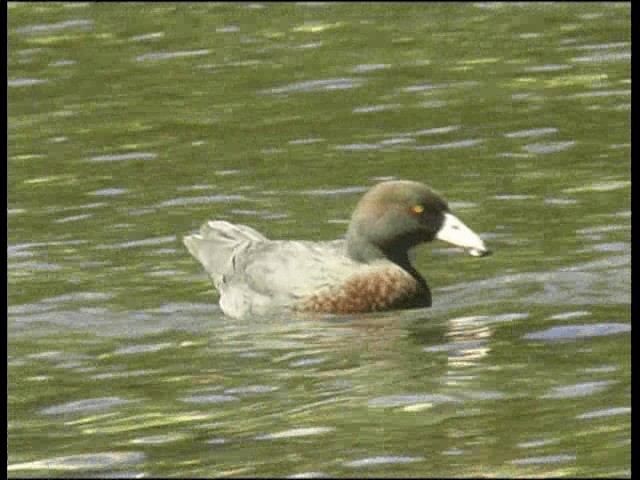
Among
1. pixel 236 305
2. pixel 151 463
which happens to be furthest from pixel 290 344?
pixel 151 463

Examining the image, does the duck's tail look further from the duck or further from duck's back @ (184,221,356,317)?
the duck

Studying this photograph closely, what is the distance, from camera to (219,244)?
16.0 meters

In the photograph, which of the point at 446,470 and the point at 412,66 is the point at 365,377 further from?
the point at 412,66

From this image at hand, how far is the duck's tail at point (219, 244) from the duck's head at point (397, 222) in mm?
793

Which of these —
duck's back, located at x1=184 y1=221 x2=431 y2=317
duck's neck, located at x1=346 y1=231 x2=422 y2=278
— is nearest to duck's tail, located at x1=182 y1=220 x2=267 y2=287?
duck's back, located at x1=184 y1=221 x2=431 y2=317

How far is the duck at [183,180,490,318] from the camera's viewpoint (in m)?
14.9

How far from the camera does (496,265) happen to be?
→ 15828 mm

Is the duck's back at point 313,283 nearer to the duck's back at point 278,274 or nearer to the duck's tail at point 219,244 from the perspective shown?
the duck's back at point 278,274

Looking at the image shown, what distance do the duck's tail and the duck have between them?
31cm

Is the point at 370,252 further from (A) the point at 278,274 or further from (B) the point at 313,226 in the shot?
(B) the point at 313,226

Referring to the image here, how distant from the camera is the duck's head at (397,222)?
1498 cm

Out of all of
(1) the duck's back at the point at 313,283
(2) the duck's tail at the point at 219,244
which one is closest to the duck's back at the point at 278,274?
(1) the duck's back at the point at 313,283

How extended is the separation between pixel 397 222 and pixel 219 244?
150 cm

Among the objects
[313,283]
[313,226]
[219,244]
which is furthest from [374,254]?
[313,226]
